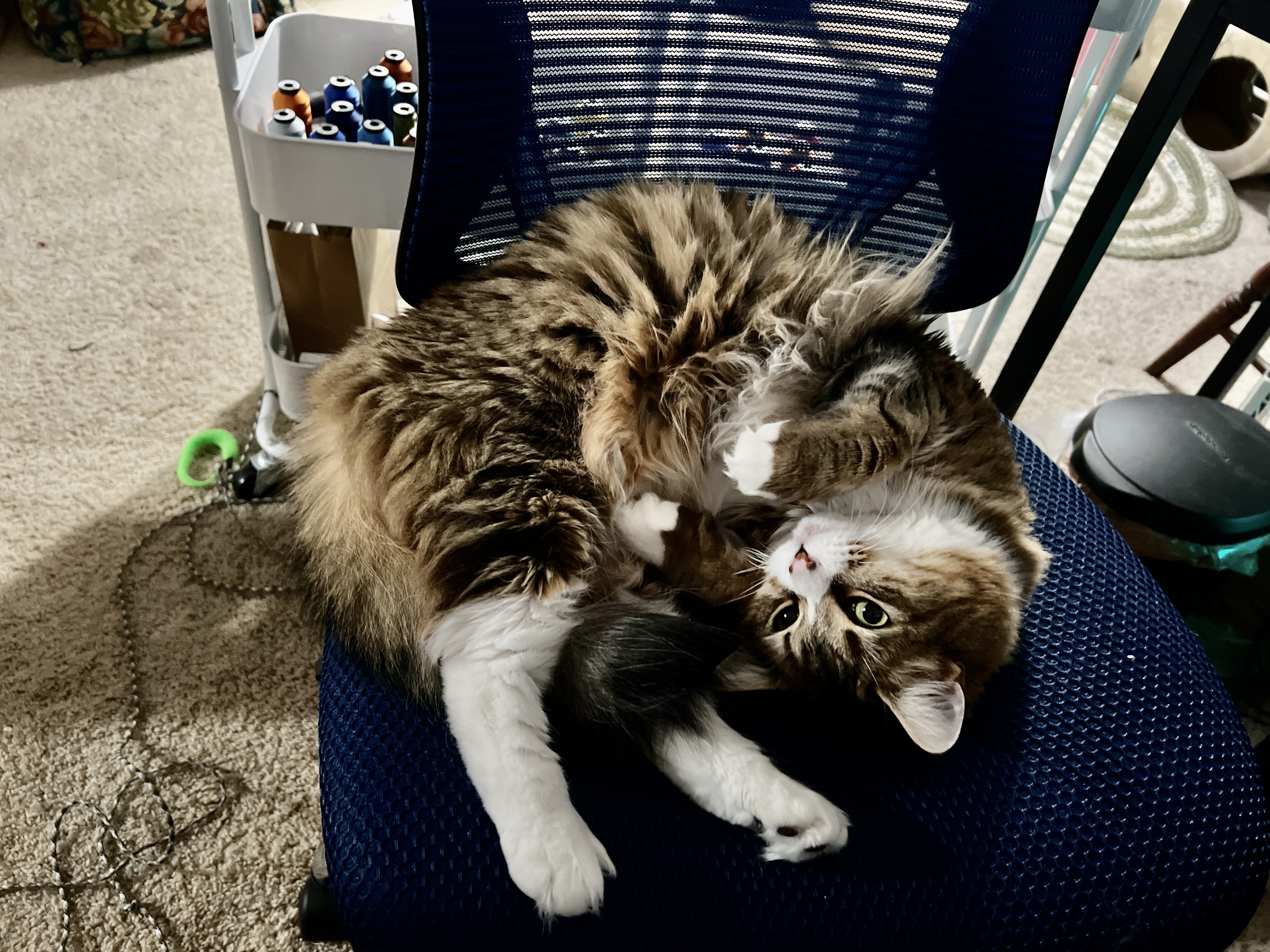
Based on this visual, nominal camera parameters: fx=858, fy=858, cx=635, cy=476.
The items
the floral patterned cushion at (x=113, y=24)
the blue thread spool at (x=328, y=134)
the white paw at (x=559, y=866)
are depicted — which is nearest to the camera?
the white paw at (x=559, y=866)

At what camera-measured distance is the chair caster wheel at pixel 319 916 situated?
1131 millimetres

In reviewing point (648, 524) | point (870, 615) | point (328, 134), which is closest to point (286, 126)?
point (328, 134)

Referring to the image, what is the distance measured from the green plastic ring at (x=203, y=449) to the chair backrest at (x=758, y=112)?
1014 millimetres

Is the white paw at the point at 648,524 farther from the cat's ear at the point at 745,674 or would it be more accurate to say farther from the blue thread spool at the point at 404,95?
the blue thread spool at the point at 404,95

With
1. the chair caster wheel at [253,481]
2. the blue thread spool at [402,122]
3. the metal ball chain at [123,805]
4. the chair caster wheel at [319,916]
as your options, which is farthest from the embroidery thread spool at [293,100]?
the chair caster wheel at [319,916]

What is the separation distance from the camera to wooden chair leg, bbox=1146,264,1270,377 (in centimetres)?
211

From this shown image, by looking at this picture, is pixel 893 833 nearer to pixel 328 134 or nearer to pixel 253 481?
pixel 328 134

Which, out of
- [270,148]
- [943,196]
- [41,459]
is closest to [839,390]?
[943,196]

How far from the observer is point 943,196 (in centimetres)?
114

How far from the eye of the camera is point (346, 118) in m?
1.45

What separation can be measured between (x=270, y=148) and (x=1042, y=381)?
6.53 feet

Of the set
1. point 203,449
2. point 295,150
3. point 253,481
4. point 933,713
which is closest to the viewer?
point 933,713

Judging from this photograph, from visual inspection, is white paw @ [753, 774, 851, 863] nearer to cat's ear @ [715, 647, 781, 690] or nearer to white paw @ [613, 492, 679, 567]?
cat's ear @ [715, 647, 781, 690]

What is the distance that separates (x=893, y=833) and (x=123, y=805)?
1.26m
